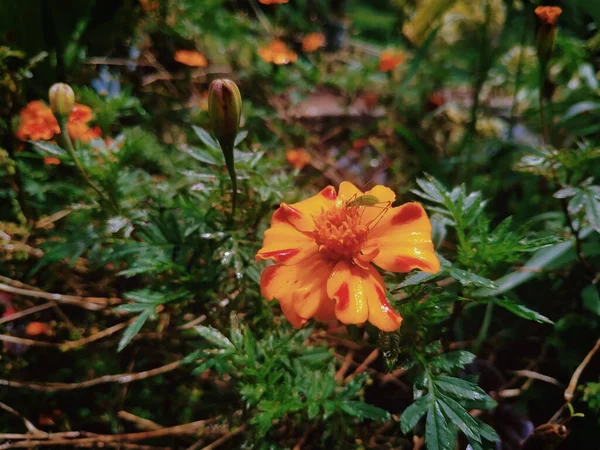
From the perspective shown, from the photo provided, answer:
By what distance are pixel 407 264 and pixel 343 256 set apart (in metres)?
0.09

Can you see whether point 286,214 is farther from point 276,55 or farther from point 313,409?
point 276,55

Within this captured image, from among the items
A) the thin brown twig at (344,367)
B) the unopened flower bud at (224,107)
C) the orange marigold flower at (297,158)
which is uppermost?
the unopened flower bud at (224,107)

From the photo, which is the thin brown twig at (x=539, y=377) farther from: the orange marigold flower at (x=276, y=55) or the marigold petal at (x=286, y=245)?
the orange marigold flower at (x=276, y=55)

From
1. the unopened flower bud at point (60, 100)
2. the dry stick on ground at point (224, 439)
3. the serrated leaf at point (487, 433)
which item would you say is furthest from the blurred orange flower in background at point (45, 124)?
the serrated leaf at point (487, 433)

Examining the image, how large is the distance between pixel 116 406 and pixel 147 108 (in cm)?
105

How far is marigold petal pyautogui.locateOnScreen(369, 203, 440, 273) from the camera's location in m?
0.56

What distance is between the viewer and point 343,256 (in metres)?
0.60

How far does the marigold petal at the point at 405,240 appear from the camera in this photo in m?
0.56

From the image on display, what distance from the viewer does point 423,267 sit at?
0.54 metres

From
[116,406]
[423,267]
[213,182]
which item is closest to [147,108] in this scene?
[213,182]

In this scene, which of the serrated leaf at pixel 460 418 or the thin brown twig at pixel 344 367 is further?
the thin brown twig at pixel 344 367

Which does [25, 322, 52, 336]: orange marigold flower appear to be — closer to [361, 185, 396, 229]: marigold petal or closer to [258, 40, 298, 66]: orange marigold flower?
[361, 185, 396, 229]: marigold petal

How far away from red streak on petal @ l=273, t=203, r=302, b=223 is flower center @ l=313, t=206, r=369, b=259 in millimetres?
30

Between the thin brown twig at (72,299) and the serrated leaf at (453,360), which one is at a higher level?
the serrated leaf at (453,360)
